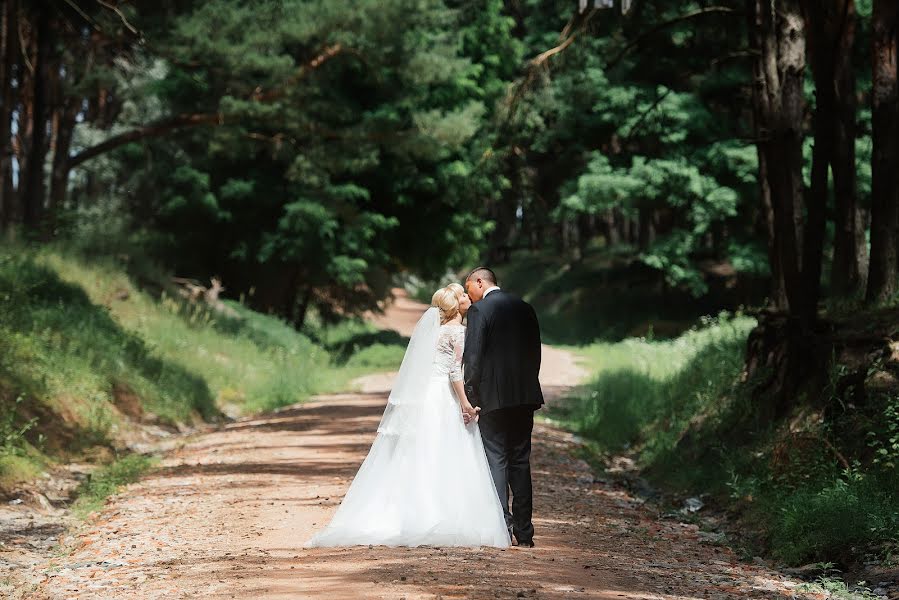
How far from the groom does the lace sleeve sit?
223mm

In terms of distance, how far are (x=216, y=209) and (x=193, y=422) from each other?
46.9ft

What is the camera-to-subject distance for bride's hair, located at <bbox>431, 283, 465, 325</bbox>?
9.31 metres

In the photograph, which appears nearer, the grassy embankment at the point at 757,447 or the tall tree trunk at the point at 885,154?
the grassy embankment at the point at 757,447

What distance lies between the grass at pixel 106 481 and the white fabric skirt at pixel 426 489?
11.1 feet

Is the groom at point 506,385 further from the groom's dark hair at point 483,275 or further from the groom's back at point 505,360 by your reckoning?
the groom's dark hair at point 483,275

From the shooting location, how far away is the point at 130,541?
30.6 feet

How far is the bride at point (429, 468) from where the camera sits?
8.87 metres

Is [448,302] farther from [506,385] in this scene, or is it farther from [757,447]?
[757,447]

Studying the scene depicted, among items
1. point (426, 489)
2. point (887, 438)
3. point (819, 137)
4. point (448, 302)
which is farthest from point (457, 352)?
point (819, 137)

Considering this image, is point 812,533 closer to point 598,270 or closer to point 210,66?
point 210,66

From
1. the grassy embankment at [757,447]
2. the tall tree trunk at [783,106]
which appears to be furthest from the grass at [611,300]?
the tall tree trunk at [783,106]

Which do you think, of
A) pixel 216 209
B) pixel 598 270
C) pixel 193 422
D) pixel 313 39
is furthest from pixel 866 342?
pixel 598 270

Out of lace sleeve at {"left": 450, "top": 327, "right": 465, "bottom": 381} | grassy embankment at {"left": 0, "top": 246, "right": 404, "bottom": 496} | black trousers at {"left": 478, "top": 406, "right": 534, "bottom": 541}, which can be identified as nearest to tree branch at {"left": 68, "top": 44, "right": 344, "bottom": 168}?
grassy embankment at {"left": 0, "top": 246, "right": 404, "bottom": 496}

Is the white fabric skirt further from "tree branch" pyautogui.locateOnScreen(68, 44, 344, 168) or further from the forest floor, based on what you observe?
"tree branch" pyautogui.locateOnScreen(68, 44, 344, 168)
